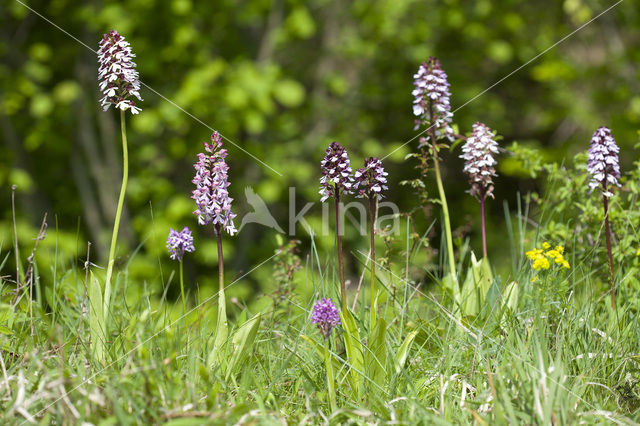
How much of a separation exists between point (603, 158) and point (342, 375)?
1.44 meters

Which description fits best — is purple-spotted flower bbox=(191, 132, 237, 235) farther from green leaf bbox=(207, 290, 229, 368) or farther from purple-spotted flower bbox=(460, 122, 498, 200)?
purple-spotted flower bbox=(460, 122, 498, 200)

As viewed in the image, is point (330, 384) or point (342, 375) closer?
point (330, 384)

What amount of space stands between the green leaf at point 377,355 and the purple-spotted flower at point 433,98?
3.88 feet

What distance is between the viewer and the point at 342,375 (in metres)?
2.27

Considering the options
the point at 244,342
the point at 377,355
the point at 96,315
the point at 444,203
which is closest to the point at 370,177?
the point at 377,355

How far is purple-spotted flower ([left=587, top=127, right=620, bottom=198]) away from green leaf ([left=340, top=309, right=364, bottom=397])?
124 cm

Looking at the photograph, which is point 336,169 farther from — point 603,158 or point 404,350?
point 603,158

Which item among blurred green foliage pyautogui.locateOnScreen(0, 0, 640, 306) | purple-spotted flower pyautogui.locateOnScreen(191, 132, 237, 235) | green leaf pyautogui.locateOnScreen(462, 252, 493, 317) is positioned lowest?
green leaf pyautogui.locateOnScreen(462, 252, 493, 317)

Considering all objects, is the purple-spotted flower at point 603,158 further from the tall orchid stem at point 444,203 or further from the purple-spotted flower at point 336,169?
the purple-spotted flower at point 336,169

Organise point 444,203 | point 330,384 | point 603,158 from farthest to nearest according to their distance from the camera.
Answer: point 444,203
point 603,158
point 330,384

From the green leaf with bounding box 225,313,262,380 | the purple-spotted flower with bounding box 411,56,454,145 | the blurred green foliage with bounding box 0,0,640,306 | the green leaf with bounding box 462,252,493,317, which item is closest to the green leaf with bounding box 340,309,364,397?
the green leaf with bounding box 225,313,262,380

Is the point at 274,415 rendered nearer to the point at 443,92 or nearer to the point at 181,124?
the point at 443,92

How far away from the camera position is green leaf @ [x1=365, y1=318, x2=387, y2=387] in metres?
2.15

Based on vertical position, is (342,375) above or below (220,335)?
below
